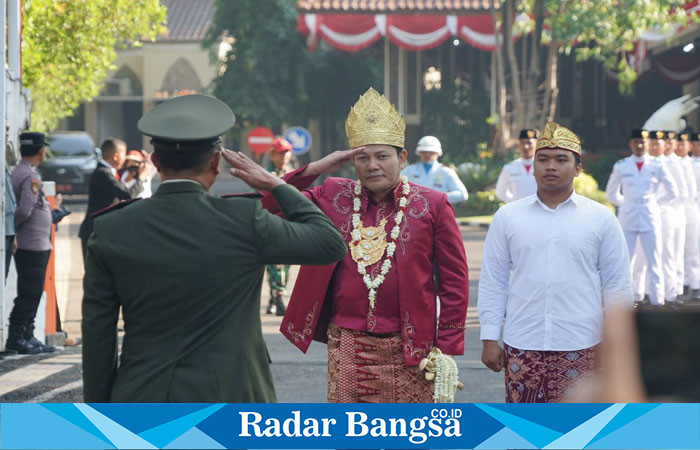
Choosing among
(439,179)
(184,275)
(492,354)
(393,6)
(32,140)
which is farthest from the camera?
(393,6)

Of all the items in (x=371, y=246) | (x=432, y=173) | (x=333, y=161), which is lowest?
(x=432, y=173)

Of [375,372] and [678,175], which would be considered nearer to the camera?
[375,372]

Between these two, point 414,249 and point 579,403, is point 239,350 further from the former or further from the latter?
point 414,249

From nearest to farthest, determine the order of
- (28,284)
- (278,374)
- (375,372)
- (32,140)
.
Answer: (375,372)
(278,374)
(28,284)
(32,140)

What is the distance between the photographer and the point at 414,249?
5406 millimetres

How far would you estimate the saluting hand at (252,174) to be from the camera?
3.78m

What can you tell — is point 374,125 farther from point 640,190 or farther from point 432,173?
point 640,190

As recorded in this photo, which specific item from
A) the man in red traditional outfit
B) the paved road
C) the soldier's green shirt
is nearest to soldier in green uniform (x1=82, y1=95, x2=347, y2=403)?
the soldier's green shirt

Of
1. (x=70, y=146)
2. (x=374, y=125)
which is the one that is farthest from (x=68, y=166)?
(x=374, y=125)

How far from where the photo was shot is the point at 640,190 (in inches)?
560

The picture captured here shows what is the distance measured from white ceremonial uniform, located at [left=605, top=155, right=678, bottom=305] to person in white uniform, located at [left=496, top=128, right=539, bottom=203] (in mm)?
1180

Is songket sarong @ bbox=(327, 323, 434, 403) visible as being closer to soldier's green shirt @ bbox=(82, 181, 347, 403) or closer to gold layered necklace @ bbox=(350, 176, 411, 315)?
gold layered necklace @ bbox=(350, 176, 411, 315)

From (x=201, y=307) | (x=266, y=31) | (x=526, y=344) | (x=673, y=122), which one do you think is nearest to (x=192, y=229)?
(x=201, y=307)

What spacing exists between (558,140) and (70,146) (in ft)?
101
